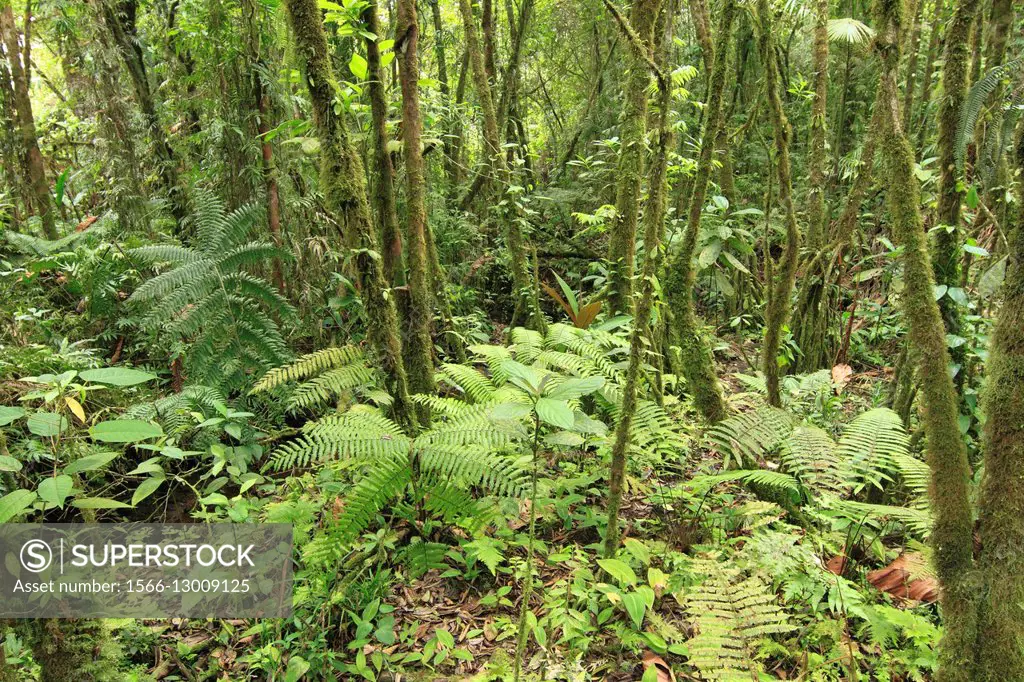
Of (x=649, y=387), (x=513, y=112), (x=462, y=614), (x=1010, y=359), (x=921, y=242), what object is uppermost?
(x=513, y=112)

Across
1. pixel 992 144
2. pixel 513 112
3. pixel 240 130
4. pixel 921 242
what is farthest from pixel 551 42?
pixel 921 242

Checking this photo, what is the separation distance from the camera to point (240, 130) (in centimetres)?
437

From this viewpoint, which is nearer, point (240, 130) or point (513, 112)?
point (240, 130)

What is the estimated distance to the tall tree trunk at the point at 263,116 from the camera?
164 inches

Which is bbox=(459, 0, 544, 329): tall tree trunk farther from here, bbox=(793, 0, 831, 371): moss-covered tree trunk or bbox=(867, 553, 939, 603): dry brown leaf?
bbox=(867, 553, 939, 603): dry brown leaf

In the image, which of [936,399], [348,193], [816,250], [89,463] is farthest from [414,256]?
[816,250]

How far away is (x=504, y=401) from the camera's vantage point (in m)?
2.89

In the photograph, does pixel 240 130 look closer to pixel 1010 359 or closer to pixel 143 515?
pixel 143 515

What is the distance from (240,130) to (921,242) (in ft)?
15.1

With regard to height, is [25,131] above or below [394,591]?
above

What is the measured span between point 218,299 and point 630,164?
3067mm

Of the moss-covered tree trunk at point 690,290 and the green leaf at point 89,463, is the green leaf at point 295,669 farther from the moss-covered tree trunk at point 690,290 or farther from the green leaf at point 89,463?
the moss-covered tree trunk at point 690,290

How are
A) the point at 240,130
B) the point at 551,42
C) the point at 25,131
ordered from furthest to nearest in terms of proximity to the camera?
1. the point at 551,42
2. the point at 25,131
3. the point at 240,130

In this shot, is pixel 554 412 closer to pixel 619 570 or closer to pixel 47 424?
pixel 619 570
